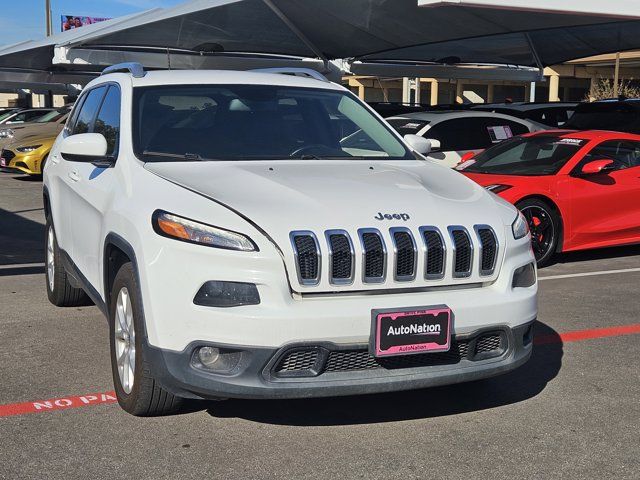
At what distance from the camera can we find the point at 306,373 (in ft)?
12.0

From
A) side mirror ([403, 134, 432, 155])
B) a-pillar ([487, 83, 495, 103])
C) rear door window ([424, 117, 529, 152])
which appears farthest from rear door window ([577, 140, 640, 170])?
a-pillar ([487, 83, 495, 103])

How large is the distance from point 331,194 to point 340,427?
1.11 metres

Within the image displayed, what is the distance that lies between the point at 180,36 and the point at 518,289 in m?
15.6

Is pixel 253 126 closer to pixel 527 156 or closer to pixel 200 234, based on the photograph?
pixel 200 234

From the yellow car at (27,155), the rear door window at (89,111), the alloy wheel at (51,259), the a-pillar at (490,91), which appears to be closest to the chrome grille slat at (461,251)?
the rear door window at (89,111)

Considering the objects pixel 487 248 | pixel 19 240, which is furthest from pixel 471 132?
pixel 487 248

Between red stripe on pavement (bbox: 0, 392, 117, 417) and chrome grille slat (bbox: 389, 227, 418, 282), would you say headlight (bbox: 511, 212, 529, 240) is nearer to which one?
chrome grille slat (bbox: 389, 227, 418, 282)

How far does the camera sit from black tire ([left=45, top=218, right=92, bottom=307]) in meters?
6.10

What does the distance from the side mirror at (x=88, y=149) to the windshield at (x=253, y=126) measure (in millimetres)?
190

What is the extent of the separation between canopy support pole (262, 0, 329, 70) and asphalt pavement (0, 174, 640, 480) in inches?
463

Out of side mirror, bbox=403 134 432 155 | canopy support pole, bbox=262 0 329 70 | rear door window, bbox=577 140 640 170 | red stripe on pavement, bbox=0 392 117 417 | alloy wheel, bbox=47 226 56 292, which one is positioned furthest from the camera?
canopy support pole, bbox=262 0 329 70

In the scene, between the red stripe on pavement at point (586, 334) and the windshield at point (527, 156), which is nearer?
the red stripe on pavement at point (586, 334)

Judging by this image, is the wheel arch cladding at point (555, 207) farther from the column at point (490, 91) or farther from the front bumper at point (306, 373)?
the column at point (490, 91)

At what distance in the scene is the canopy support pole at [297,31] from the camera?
16.3m
